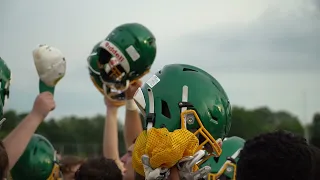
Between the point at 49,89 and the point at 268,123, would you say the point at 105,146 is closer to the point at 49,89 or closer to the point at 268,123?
the point at 49,89

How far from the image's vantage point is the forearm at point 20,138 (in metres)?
4.89

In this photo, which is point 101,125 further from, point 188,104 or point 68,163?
point 188,104

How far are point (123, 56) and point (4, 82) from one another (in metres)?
1.64

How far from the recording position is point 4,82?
4.80 meters

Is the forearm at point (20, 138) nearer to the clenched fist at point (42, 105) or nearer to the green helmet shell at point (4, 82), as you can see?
the clenched fist at point (42, 105)

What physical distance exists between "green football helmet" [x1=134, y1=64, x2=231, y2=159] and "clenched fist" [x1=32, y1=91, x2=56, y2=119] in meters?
1.38

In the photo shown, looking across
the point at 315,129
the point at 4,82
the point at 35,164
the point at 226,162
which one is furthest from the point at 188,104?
the point at 315,129

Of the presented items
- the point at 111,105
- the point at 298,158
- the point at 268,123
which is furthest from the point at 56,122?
the point at 298,158

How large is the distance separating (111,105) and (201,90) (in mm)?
2782

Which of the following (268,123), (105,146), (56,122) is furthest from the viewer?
(268,123)

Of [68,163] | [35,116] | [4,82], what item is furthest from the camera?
[68,163]

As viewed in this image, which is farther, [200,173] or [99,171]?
[99,171]

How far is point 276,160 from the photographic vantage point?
10.5 ft

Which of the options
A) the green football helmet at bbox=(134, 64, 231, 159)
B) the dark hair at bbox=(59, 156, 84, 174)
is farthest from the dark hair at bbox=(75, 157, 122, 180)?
the dark hair at bbox=(59, 156, 84, 174)
